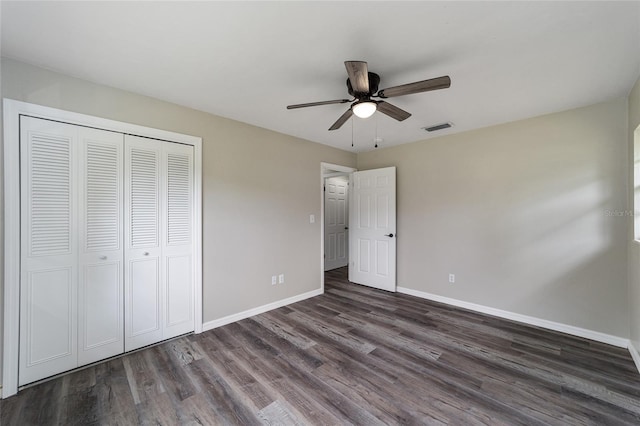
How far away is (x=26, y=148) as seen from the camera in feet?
6.29

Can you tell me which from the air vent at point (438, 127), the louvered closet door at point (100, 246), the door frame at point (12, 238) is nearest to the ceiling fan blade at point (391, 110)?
the air vent at point (438, 127)

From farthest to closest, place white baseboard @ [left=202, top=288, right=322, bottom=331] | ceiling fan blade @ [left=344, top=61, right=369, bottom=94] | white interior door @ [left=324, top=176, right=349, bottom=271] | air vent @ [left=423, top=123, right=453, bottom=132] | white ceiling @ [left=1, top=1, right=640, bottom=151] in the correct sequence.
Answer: white interior door @ [left=324, top=176, right=349, bottom=271], air vent @ [left=423, top=123, right=453, bottom=132], white baseboard @ [left=202, top=288, right=322, bottom=331], ceiling fan blade @ [left=344, top=61, right=369, bottom=94], white ceiling @ [left=1, top=1, right=640, bottom=151]

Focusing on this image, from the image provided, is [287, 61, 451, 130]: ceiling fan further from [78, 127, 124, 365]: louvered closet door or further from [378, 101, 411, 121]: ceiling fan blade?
[78, 127, 124, 365]: louvered closet door

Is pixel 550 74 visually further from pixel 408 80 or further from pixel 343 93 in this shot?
pixel 343 93

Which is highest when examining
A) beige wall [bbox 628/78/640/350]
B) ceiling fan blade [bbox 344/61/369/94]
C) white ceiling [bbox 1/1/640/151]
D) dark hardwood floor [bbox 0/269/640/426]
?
white ceiling [bbox 1/1/640/151]

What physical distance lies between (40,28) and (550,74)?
12.2ft

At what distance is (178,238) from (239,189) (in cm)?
90

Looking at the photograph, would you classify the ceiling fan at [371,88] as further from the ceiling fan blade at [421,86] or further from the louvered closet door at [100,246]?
the louvered closet door at [100,246]

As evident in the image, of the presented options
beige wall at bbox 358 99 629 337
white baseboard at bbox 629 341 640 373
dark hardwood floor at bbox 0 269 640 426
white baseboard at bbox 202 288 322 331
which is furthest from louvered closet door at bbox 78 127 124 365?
white baseboard at bbox 629 341 640 373

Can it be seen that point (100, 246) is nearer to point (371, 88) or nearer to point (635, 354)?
point (371, 88)

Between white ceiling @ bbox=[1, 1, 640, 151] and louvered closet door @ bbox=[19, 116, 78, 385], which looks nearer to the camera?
white ceiling @ bbox=[1, 1, 640, 151]

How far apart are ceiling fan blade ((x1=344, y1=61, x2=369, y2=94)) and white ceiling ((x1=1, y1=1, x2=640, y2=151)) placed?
9.7 inches

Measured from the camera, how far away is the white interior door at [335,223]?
19.1ft

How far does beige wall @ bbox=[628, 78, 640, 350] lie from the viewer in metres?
2.18
